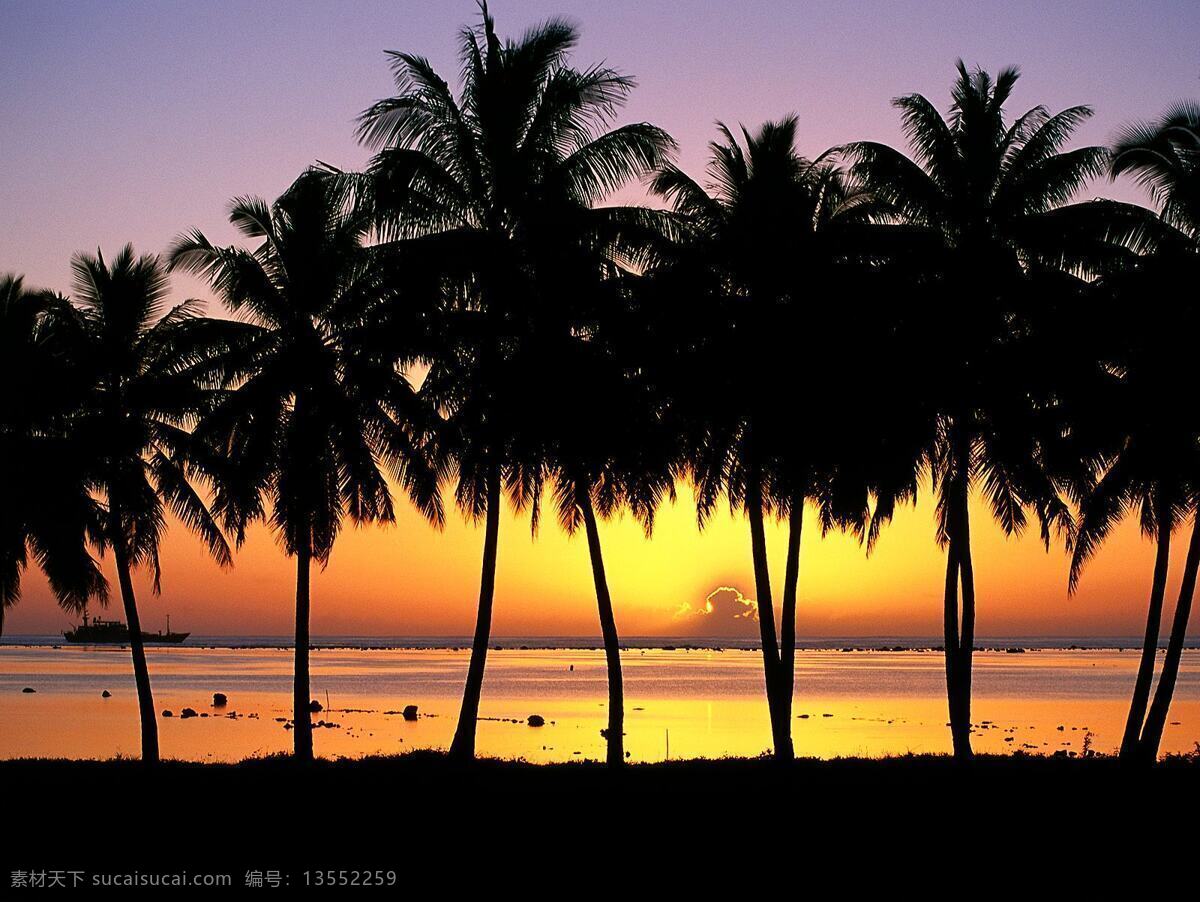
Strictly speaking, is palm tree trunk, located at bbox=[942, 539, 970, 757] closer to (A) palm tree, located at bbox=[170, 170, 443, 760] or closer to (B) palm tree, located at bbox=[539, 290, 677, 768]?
(B) palm tree, located at bbox=[539, 290, 677, 768]

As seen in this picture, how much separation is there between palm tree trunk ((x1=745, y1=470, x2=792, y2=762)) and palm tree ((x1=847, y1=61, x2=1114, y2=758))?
12.2ft

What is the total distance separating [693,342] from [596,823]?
1202 centimetres

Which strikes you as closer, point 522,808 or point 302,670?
point 522,808

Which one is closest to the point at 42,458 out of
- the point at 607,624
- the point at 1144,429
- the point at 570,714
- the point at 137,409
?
the point at 137,409

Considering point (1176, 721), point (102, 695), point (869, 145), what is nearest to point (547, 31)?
point (869, 145)

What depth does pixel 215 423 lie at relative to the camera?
30.0 metres

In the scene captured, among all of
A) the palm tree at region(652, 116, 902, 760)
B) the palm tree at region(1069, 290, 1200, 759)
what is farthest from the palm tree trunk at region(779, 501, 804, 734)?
the palm tree at region(1069, 290, 1200, 759)

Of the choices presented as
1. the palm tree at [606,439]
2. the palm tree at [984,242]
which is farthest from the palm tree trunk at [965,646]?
the palm tree at [606,439]

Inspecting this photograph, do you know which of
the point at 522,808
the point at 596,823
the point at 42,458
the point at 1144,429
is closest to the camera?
the point at 596,823

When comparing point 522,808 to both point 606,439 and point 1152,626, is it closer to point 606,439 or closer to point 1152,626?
point 606,439

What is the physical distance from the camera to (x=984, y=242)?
28219mm

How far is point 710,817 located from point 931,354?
1177 cm

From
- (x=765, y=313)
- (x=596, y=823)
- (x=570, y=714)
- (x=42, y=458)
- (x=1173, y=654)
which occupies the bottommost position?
(x=570, y=714)

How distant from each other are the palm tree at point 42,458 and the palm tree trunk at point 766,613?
15914 mm
